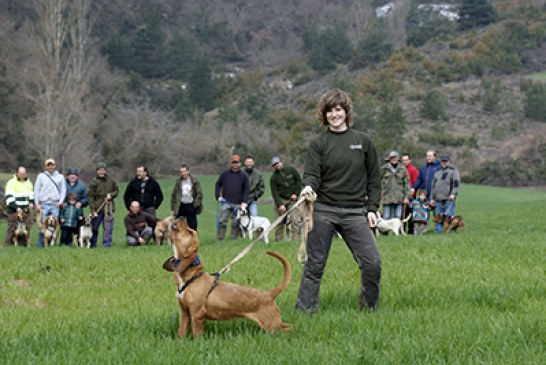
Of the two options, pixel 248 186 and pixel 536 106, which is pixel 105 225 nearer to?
pixel 248 186

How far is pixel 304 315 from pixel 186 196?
11.0 meters

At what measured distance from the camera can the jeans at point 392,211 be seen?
1767 centimetres

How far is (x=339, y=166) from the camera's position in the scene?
6.91 meters

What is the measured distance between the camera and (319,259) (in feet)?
22.8

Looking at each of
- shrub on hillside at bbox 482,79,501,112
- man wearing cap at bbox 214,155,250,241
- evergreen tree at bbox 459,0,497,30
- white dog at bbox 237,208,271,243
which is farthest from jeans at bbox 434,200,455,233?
evergreen tree at bbox 459,0,497,30

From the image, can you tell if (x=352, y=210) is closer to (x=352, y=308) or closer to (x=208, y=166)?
(x=352, y=308)

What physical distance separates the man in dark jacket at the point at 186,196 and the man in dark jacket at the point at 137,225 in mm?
689

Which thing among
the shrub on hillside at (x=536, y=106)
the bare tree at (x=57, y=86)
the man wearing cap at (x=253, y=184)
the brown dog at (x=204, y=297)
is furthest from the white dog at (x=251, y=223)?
the shrub on hillside at (x=536, y=106)

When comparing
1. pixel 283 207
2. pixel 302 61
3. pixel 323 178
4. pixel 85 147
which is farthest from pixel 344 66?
pixel 323 178

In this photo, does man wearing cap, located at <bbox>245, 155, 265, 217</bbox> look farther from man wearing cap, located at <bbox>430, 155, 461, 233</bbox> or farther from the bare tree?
the bare tree

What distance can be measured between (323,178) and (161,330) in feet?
6.88

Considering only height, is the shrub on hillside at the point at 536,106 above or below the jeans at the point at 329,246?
above

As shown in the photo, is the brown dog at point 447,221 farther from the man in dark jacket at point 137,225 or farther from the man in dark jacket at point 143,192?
the man in dark jacket at point 137,225

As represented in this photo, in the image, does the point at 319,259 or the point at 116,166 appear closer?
the point at 319,259
